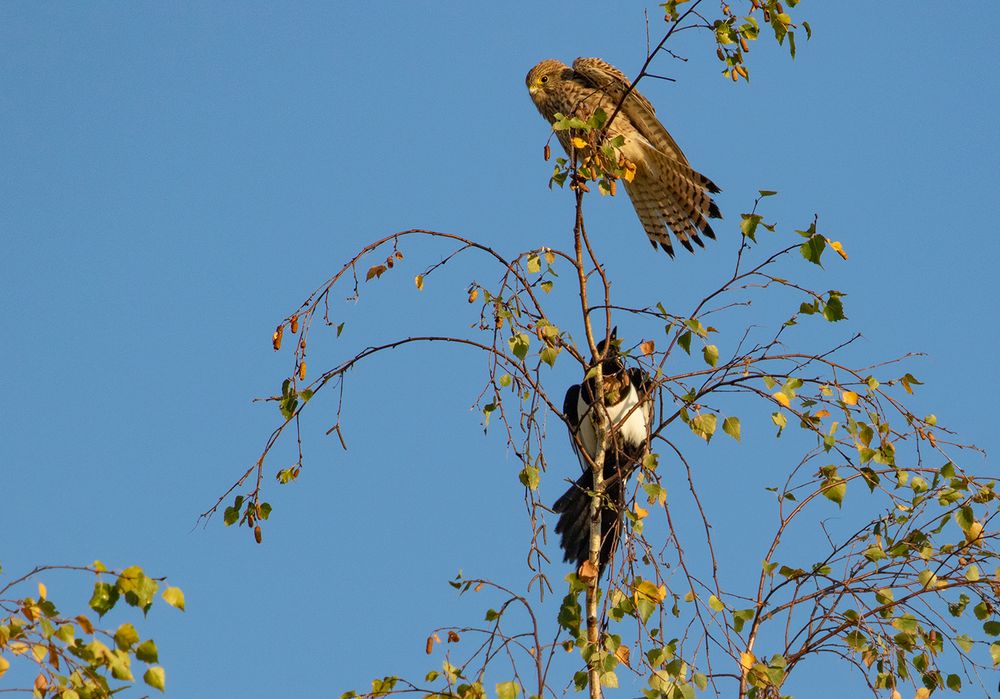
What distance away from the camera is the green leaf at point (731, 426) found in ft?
10.5

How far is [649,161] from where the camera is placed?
7.78 m

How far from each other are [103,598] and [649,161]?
578 centimetres

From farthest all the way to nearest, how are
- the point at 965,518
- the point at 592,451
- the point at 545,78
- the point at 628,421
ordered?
the point at 545,78 < the point at 592,451 < the point at 628,421 < the point at 965,518

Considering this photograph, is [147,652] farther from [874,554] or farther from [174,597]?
[874,554]

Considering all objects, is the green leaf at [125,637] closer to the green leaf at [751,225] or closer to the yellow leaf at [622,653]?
the yellow leaf at [622,653]

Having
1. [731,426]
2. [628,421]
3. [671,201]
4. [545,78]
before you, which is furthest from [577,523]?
[545,78]

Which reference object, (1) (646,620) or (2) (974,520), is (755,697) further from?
(2) (974,520)

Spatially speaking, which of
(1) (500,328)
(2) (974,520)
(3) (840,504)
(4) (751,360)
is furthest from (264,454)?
(2) (974,520)

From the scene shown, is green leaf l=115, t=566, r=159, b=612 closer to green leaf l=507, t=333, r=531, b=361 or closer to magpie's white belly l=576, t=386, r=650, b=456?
green leaf l=507, t=333, r=531, b=361

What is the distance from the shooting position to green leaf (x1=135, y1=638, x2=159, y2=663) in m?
2.48

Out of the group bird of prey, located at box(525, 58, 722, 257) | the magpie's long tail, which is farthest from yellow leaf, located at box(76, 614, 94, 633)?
bird of prey, located at box(525, 58, 722, 257)

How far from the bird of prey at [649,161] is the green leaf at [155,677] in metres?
5.15

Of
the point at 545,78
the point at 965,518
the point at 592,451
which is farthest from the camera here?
the point at 545,78

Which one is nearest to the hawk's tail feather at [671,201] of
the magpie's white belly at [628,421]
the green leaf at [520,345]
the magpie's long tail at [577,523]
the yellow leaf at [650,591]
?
the magpie's white belly at [628,421]
